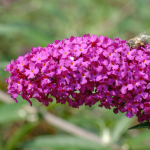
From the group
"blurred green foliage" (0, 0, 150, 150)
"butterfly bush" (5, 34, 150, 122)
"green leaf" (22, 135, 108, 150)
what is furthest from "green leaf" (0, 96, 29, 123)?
"butterfly bush" (5, 34, 150, 122)

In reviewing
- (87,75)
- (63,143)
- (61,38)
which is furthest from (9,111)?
(61,38)

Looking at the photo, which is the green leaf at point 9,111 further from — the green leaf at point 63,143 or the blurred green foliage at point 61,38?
the green leaf at point 63,143

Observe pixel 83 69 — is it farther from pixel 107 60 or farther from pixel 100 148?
pixel 100 148

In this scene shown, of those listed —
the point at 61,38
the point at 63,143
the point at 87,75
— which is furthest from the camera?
the point at 61,38

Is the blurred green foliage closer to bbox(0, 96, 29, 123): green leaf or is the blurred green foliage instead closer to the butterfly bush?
bbox(0, 96, 29, 123): green leaf

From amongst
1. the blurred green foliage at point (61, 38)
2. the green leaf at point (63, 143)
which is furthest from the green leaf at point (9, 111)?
the green leaf at point (63, 143)

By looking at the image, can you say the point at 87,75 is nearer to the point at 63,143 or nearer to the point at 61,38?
the point at 63,143
